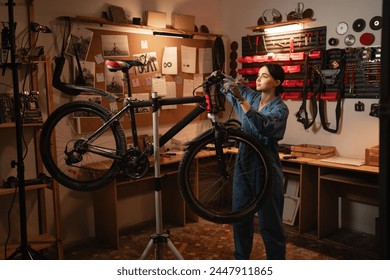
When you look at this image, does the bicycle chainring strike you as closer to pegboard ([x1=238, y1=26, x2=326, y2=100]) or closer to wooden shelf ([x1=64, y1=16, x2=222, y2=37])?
wooden shelf ([x1=64, y1=16, x2=222, y2=37])

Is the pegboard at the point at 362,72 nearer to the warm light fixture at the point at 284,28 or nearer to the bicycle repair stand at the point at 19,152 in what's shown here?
the warm light fixture at the point at 284,28

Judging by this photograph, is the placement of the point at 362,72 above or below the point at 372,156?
above

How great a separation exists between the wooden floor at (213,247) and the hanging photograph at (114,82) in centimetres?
138

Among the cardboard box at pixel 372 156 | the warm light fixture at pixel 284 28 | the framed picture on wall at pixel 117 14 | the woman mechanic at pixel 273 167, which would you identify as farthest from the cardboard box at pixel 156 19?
the cardboard box at pixel 372 156

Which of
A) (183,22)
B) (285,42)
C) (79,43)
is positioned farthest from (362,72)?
(79,43)

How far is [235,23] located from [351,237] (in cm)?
262

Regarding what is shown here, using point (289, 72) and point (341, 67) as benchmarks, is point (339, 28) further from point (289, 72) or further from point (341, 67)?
point (289, 72)

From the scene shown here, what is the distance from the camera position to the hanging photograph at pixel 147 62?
4059mm

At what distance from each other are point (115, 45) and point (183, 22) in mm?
884

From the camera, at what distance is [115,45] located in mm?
3842

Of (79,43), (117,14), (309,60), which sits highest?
(117,14)

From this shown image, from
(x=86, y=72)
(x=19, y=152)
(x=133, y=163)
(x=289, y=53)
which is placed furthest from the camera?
(x=289, y=53)

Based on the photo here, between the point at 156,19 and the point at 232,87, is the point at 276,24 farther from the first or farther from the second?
the point at 232,87

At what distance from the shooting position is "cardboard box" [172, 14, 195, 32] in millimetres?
4305
